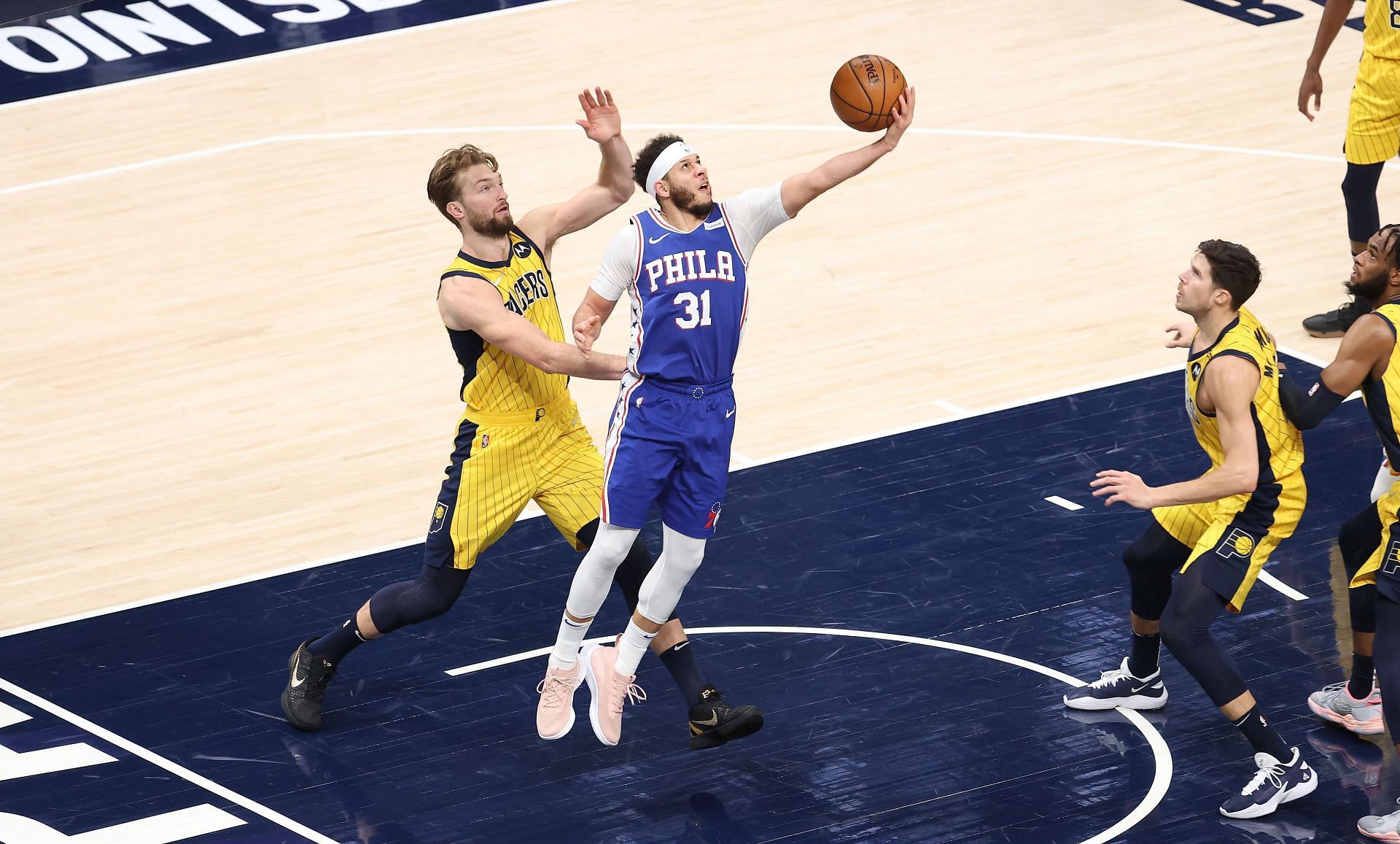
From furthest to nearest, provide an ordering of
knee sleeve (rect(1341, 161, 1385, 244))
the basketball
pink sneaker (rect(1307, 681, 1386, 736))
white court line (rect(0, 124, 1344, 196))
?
white court line (rect(0, 124, 1344, 196))
knee sleeve (rect(1341, 161, 1385, 244))
the basketball
pink sneaker (rect(1307, 681, 1386, 736))

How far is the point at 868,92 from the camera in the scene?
26.3 ft

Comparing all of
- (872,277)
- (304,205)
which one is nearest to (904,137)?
(872,277)

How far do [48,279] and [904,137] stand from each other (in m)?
6.06

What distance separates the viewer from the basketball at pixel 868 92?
7955 mm

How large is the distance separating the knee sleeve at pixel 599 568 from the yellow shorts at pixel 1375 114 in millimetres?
5713

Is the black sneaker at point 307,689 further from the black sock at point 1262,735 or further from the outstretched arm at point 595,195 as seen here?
the black sock at point 1262,735

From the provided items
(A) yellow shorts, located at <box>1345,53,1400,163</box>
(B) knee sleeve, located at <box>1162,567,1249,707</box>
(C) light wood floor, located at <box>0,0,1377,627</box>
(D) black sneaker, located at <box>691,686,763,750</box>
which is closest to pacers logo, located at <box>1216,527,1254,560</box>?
(B) knee sleeve, located at <box>1162,567,1249,707</box>

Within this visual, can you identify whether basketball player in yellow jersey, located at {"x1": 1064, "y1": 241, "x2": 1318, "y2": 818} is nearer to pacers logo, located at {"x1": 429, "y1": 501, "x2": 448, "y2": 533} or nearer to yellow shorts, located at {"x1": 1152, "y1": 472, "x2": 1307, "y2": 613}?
yellow shorts, located at {"x1": 1152, "y1": 472, "x2": 1307, "y2": 613}

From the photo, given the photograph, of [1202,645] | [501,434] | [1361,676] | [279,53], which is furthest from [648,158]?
[279,53]

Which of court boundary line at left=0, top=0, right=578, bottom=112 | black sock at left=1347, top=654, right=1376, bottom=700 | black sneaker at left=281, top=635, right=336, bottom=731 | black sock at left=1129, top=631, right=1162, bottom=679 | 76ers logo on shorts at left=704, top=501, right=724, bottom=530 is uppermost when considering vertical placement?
court boundary line at left=0, top=0, right=578, bottom=112

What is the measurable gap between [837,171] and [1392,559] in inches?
95.4

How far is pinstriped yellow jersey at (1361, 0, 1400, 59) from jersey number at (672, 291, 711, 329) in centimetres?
558

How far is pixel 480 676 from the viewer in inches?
327

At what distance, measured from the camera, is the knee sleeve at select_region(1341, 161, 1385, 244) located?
11.1m
